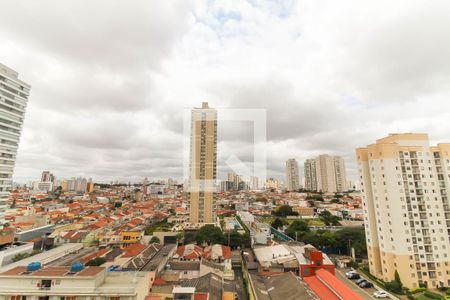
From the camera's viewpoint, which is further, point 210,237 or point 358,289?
point 210,237

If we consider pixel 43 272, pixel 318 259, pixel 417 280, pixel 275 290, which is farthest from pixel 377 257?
pixel 43 272

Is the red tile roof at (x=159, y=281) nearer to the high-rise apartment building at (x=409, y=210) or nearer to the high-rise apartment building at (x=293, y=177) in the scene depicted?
the high-rise apartment building at (x=409, y=210)

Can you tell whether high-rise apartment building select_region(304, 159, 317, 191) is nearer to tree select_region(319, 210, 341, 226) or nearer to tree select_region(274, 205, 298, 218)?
tree select_region(274, 205, 298, 218)

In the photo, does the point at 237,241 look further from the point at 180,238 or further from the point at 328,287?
the point at 328,287

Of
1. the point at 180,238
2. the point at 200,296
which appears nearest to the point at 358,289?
the point at 200,296

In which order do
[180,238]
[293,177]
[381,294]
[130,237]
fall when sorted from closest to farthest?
[381,294] < [130,237] < [180,238] < [293,177]

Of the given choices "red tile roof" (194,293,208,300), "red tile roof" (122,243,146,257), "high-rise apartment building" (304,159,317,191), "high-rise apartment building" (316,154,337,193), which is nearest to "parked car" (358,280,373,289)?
"red tile roof" (194,293,208,300)
